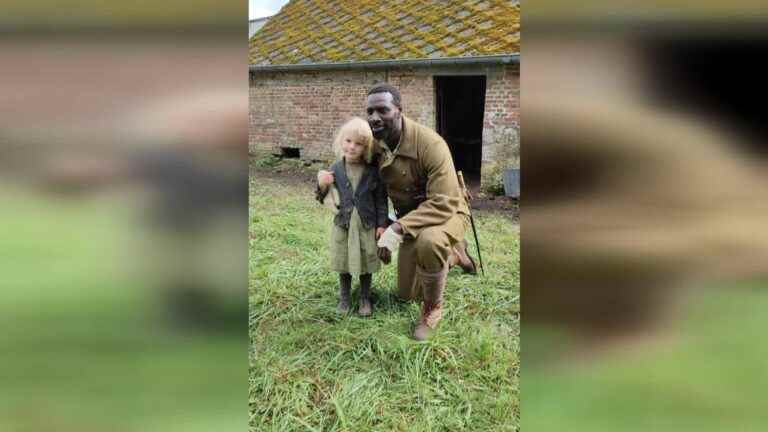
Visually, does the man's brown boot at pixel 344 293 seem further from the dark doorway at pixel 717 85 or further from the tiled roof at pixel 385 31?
the dark doorway at pixel 717 85

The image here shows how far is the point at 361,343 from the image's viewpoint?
278 cm

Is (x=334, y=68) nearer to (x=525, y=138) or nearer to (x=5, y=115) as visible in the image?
(x=525, y=138)

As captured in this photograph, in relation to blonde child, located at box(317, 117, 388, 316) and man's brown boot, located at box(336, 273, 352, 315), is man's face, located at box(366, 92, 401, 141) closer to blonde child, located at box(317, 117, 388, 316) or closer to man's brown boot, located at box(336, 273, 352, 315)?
blonde child, located at box(317, 117, 388, 316)

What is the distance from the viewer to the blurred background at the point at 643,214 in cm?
280

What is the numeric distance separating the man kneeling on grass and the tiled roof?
0.35 meters

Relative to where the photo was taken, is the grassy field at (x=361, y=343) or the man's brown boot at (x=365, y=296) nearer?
the grassy field at (x=361, y=343)

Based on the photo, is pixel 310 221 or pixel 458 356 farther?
pixel 310 221

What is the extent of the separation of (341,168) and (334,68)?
50 cm

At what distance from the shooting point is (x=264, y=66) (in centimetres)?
283

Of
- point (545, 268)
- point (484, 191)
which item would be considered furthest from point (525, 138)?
point (545, 268)

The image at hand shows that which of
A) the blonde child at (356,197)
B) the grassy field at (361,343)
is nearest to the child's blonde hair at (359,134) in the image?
the blonde child at (356,197)

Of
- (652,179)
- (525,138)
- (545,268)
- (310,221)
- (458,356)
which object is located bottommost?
(458,356)

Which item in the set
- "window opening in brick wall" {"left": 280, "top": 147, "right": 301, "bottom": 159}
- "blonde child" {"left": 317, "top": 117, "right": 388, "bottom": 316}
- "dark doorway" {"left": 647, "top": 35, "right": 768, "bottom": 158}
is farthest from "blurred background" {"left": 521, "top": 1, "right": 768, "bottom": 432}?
"window opening in brick wall" {"left": 280, "top": 147, "right": 301, "bottom": 159}

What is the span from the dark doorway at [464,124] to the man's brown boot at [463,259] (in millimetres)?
310
